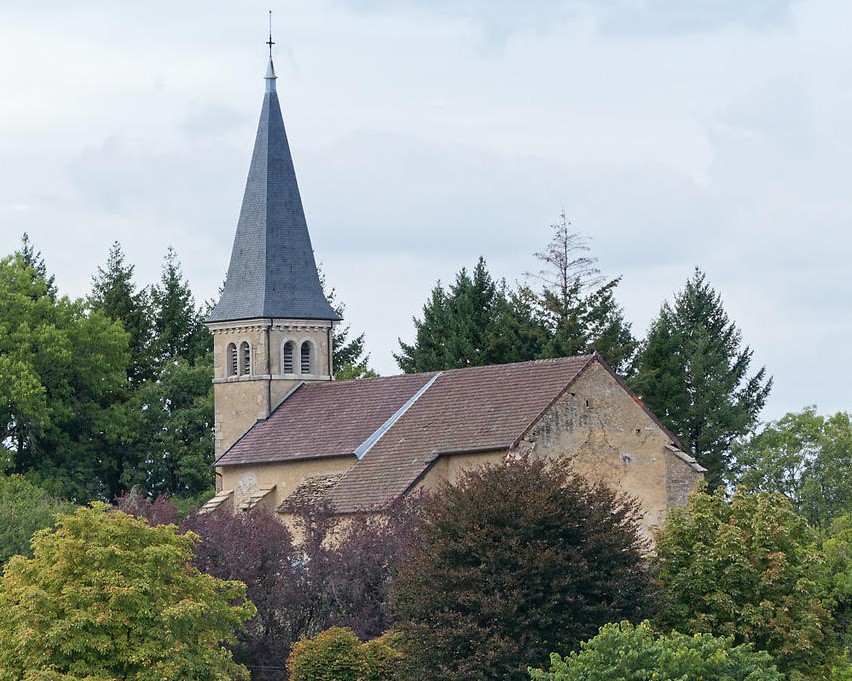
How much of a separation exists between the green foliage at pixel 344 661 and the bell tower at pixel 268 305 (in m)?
21.0

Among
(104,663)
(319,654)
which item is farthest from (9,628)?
(319,654)

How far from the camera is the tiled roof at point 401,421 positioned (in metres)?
49.8

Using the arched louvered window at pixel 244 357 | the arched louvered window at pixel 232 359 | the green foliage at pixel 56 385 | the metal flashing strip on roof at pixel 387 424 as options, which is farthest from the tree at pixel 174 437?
the metal flashing strip on roof at pixel 387 424

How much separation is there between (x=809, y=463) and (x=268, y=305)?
27574mm

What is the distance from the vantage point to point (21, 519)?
2303 inches

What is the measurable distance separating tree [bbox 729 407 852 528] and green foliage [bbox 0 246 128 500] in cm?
2613

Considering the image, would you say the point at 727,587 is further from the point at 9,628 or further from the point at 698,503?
the point at 9,628

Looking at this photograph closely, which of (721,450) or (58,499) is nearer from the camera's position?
(58,499)

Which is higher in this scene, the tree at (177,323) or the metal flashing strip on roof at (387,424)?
the tree at (177,323)

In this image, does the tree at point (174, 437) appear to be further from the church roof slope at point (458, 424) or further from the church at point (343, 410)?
the church roof slope at point (458, 424)

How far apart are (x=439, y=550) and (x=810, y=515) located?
42.2m

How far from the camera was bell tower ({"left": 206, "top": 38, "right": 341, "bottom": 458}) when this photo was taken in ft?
202

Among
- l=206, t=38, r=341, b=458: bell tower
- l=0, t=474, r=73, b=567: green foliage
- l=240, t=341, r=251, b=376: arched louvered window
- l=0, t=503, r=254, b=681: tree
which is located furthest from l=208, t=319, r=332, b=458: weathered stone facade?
l=0, t=503, r=254, b=681: tree

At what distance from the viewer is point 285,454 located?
186ft
